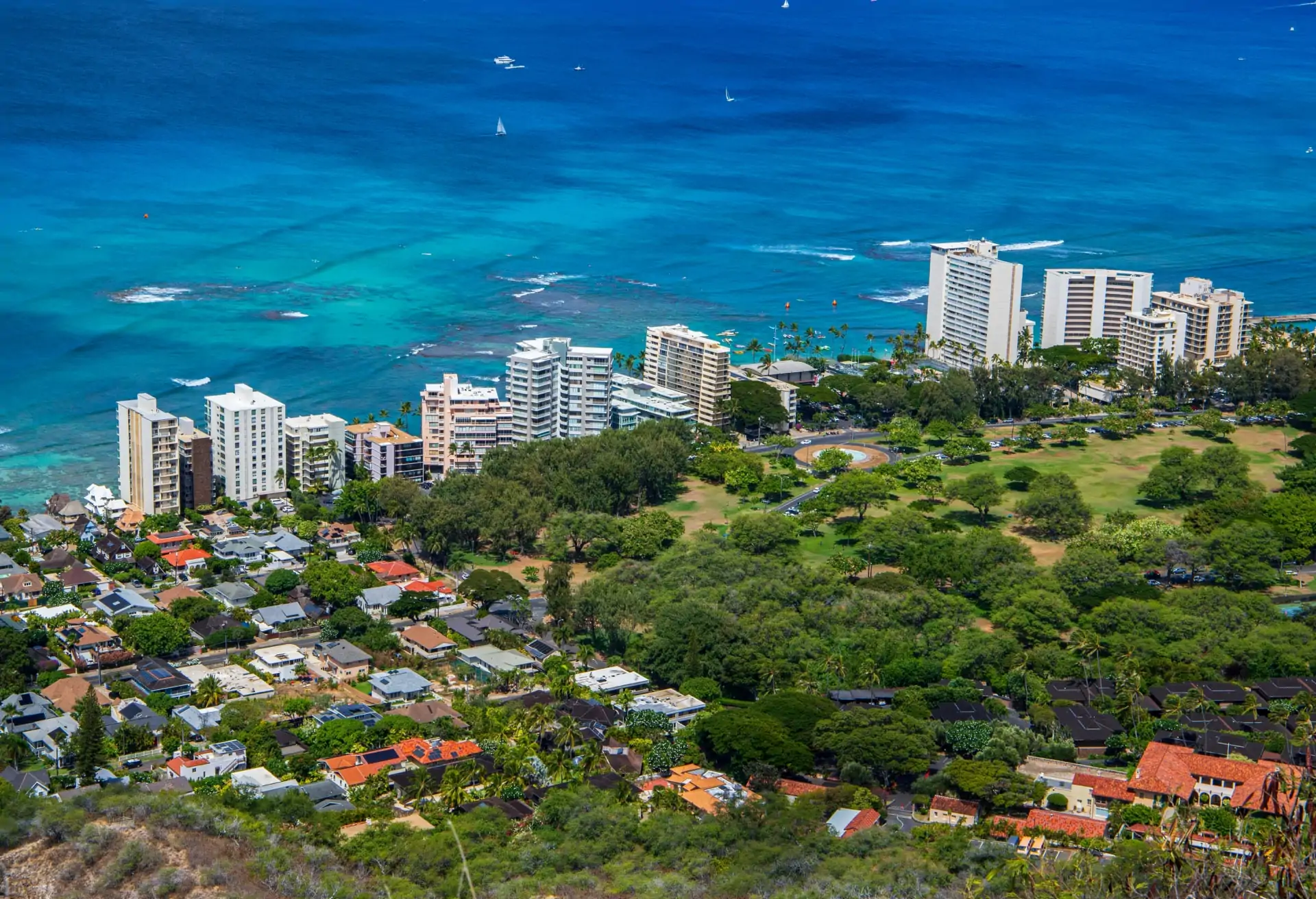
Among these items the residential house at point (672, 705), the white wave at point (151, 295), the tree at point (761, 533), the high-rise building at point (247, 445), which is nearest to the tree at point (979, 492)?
the tree at point (761, 533)

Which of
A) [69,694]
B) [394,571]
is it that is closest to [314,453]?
[394,571]

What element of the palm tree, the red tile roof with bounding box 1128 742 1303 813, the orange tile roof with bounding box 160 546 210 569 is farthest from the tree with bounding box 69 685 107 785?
the red tile roof with bounding box 1128 742 1303 813

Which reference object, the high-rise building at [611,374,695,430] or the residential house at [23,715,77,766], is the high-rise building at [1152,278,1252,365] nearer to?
the high-rise building at [611,374,695,430]

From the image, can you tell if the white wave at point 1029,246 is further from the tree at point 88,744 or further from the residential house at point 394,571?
the tree at point 88,744

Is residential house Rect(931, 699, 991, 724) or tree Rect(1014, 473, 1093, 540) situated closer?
residential house Rect(931, 699, 991, 724)

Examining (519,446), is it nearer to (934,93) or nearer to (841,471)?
(841,471)

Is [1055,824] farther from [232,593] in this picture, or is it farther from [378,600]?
[232,593]

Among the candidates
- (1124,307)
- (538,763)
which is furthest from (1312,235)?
(538,763)
